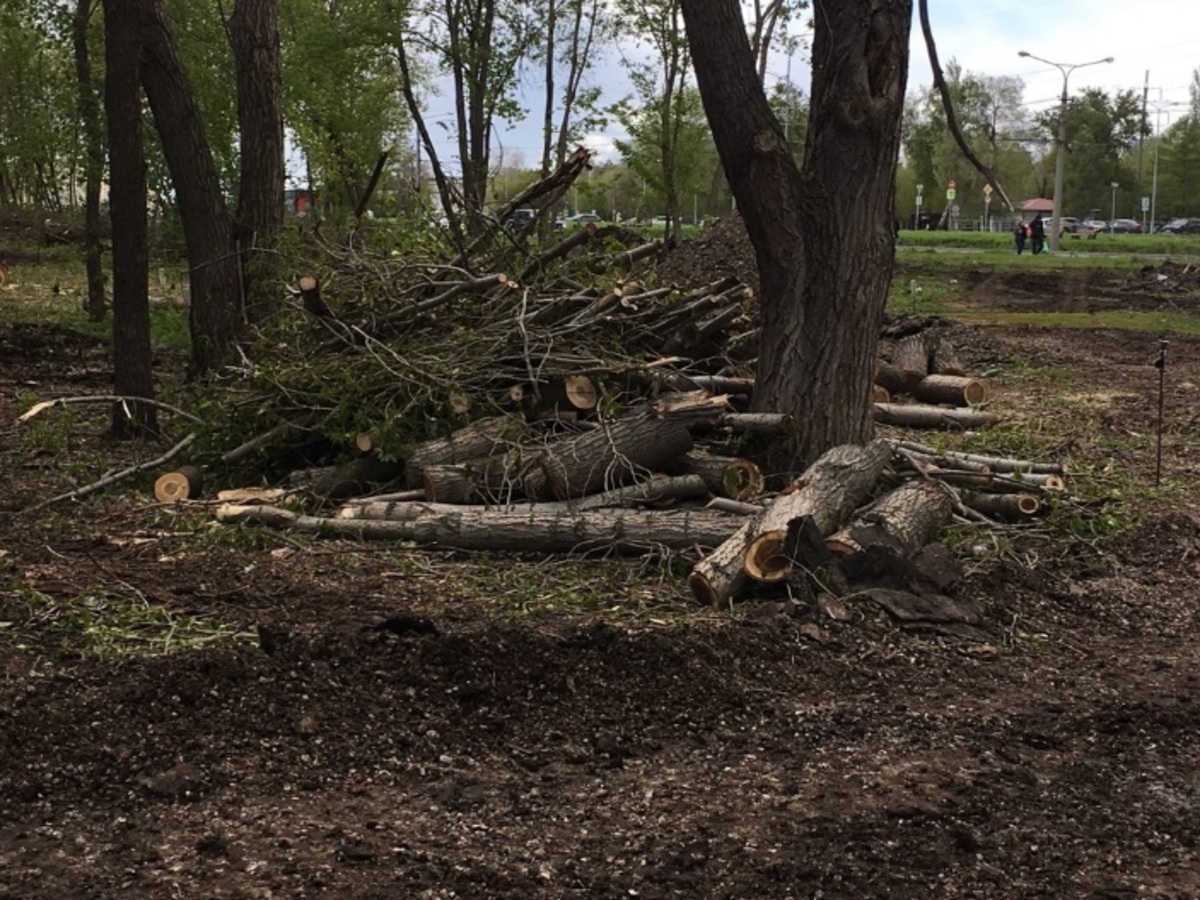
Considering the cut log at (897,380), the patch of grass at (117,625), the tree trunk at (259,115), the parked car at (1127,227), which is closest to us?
the patch of grass at (117,625)

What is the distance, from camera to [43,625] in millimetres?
5020

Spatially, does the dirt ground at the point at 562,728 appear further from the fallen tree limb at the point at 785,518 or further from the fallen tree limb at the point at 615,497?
the fallen tree limb at the point at 615,497

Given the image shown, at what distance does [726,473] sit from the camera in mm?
7074

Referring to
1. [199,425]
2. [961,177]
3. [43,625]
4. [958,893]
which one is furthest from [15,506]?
[961,177]

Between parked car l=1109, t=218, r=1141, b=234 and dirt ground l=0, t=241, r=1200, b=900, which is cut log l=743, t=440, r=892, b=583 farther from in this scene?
parked car l=1109, t=218, r=1141, b=234

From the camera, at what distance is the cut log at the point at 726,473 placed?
7.06m

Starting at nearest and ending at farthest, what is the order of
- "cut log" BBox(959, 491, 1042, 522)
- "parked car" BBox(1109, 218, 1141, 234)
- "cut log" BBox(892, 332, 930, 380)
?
"cut log" BBox(959, 491, 1042, 522), "cut log" BBox(892, 332, 930, 380), "parked car" BBox(1109, 218, 1141, 234)

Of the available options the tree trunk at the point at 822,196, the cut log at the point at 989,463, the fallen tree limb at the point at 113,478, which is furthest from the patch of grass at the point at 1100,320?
the fallen tree limb at the point at 113,478

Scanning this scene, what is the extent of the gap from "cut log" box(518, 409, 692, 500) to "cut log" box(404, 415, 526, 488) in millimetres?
224

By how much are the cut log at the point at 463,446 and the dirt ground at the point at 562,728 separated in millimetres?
763

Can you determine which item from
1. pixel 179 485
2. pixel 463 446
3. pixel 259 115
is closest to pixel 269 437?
pixel 179 485

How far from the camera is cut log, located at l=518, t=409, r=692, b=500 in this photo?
6855 mm

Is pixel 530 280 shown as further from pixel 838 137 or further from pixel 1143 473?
pixel 1143 473

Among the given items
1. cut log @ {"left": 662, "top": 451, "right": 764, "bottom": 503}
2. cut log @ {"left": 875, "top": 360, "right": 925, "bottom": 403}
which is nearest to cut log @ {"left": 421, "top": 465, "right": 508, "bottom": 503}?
cut log @ {"left": 662, "top": 451, "right": 764, "bottom": 503}
